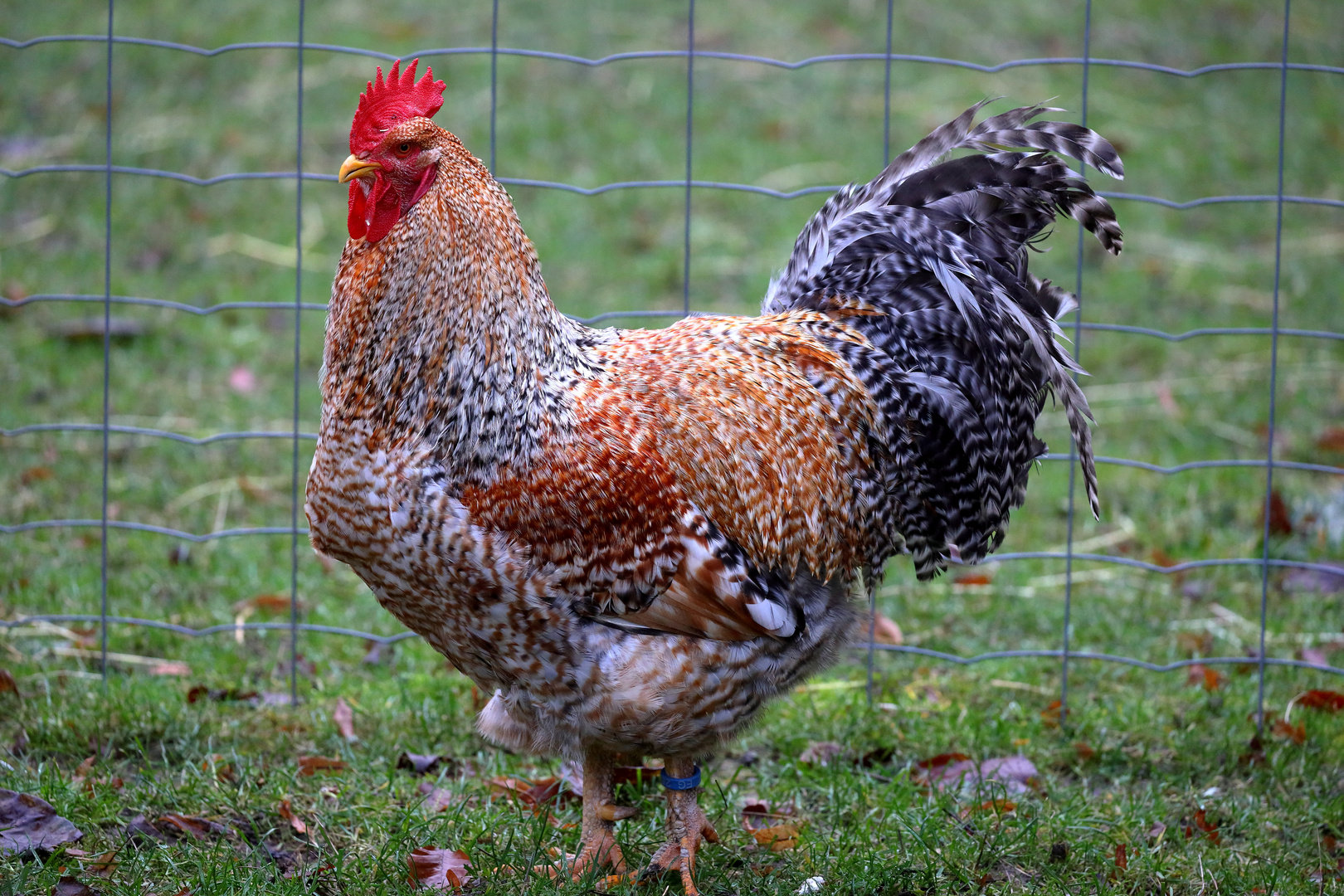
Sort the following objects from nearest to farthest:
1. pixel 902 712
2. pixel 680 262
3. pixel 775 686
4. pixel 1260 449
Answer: pixel 775 686
pixel 902 712
pixel 1260 449
pixel 680 262

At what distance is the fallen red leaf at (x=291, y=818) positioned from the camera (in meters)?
3.69

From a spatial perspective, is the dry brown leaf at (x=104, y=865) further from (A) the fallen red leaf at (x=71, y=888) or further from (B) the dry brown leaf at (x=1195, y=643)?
(B) the dry brown leaf at (x=1195, y=643)

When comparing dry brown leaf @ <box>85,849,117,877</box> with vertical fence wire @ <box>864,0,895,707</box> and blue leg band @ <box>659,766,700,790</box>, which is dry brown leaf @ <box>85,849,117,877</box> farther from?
vertical fence wire @ <box>864,0,895,707</box>

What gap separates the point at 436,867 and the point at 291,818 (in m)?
0.55

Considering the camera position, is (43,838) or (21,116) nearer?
(43,838)

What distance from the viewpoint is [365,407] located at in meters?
3.03

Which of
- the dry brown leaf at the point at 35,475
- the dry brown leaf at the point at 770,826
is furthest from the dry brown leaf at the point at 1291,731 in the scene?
the dry brown leaf at the point at 35,475

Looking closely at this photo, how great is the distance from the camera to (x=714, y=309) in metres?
7.35

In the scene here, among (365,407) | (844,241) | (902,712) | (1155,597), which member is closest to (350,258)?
(365,407)

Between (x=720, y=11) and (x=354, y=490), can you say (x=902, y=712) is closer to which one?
(x=354, y=490)

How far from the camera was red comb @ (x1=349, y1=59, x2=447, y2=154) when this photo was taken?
9.87 ft

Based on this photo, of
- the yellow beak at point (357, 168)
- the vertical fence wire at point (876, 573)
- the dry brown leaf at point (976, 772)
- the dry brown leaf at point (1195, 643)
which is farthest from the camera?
the dry brown leaf at point (1195, 643)

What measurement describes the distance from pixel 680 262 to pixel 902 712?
402 cm

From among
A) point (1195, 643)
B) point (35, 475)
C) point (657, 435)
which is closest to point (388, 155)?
point (657, 435)
